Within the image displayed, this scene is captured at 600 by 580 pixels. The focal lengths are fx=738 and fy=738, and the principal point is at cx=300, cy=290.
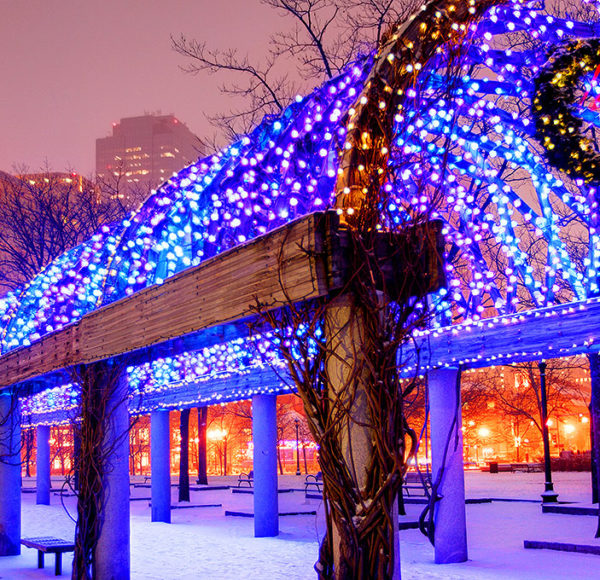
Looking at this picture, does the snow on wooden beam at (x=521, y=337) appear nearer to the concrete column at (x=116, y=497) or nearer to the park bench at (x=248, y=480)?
the concrete column at (x=116, y=497)

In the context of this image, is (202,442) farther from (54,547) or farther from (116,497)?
(116,497)

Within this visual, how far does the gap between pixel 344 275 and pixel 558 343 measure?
5466mm

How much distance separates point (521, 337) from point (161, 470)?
1170 cm

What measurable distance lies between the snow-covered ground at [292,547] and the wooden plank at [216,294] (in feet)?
6.89

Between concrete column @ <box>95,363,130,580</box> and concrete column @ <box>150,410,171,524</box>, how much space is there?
9979 millimetres

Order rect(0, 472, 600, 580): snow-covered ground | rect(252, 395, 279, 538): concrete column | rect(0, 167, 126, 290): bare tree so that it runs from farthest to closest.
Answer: rect(0, 167, 126, 290): bare tree, rect(252, 395, 279, 538): concrete column, rect(0, 472, 600, 580): snow-covered ground

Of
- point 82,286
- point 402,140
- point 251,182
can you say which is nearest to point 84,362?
point 251,182

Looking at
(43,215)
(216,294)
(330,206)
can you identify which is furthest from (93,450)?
(43,215)

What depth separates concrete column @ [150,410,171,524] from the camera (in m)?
18.6

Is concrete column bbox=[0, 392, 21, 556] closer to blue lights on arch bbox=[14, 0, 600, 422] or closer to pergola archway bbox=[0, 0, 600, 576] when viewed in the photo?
pergola archway bbox=[0, 0, 600, 576]

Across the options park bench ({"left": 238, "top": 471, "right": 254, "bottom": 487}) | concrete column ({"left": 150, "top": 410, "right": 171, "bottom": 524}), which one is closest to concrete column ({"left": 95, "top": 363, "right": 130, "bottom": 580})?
concrete column ({"left": 150, "top": 410, "right": 171, "bottom": 524})

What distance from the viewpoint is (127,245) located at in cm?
928

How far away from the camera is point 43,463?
2683 cm

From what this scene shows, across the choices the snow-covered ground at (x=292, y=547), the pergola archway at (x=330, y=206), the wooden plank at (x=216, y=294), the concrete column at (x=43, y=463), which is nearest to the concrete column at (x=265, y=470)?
the snow-covered ground at (x=292, y=547)
